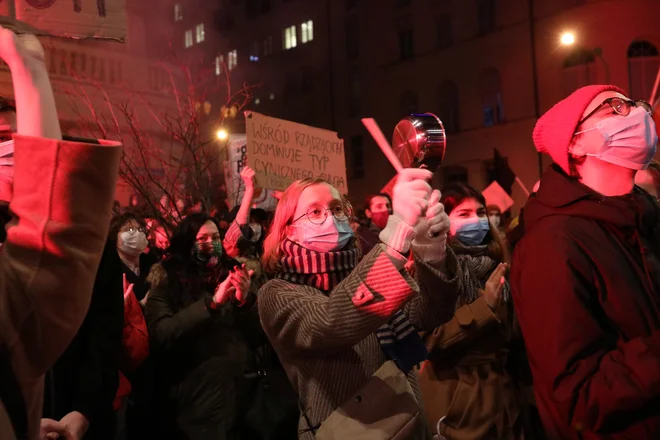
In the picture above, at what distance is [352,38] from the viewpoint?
33750mm

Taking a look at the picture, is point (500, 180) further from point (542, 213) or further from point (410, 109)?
point (542, 213)

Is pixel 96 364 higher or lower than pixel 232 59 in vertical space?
lower

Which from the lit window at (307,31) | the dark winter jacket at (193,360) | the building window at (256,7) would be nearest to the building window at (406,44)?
the lit window at (307,31)

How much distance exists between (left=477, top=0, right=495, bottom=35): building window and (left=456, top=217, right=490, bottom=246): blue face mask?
80.4 ft

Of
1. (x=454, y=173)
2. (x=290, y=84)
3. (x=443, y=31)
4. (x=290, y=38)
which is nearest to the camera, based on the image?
(x=454, y=173)

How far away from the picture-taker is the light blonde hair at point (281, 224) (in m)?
2.97

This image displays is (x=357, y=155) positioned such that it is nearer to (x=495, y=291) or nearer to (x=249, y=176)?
(x=249, y=176)

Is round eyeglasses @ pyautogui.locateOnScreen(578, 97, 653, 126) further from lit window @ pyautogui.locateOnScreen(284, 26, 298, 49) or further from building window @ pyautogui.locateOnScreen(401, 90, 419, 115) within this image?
lit window @ pyautogui.locateOnScreen(284, 26, 298, 49)

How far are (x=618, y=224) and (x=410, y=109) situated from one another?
93.5 ft

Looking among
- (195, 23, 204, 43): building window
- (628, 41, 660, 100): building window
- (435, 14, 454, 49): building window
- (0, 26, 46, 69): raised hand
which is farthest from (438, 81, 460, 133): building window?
(0, 26, 46, 69): raised hand

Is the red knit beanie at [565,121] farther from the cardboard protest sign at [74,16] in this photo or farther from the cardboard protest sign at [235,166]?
the cardboard protest sign at [235,166]

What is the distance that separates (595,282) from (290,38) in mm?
37791

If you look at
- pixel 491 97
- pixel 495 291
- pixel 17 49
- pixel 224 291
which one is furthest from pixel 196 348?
pixel 491 97

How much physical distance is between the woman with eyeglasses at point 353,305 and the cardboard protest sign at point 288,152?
2.94m
